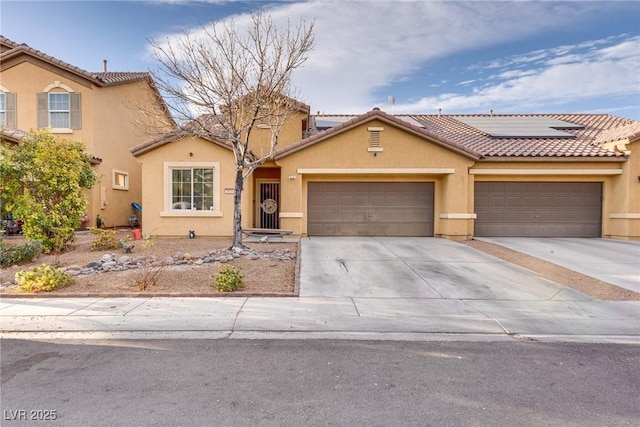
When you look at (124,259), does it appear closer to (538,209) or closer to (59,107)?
(59,107)

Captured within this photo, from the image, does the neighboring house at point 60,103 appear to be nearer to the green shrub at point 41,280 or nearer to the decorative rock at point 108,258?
the decorative rock at point 108,258

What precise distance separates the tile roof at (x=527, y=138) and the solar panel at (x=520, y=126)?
0.23 m

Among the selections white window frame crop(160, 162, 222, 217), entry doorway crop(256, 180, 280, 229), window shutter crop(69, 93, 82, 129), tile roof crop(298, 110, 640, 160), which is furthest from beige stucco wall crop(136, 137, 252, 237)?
window shutter crop(69, 93, 82, 129)

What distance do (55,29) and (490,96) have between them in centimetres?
2048

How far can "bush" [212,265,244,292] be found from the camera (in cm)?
693

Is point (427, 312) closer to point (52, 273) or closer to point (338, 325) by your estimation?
point (338, 325)

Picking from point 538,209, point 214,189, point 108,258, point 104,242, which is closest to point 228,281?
point 108,258

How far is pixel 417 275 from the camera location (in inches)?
329

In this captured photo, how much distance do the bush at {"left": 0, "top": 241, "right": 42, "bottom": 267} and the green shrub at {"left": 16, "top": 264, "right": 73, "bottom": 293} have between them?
2.57 m

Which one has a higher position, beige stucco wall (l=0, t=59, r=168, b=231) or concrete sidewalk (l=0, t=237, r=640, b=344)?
beige stucco wall (l=0, t=59, r=168, b=231)

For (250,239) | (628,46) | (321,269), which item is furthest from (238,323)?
(628,46)

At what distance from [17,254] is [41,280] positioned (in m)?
3.41

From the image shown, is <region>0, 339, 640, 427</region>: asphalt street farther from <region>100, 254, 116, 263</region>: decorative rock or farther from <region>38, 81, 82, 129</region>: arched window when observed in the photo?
<region>38, 81, 82, 129</region>: arched window

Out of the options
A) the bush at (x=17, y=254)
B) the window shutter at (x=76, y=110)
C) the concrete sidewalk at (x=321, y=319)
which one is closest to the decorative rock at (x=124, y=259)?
the bush at (x=17, y=254)
